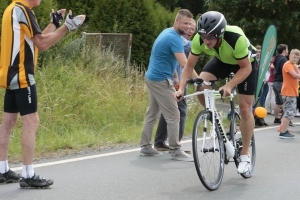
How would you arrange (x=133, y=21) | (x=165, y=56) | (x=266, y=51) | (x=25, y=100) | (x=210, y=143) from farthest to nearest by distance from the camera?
(x=133, y=21), (x=266, y=51), (x=165, y=56), (x=210, y=143), (x=25, y=100)

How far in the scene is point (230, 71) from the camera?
7.12 meters

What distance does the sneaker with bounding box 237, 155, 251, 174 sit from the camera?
6973 mm

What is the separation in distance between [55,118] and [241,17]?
39.5 ft

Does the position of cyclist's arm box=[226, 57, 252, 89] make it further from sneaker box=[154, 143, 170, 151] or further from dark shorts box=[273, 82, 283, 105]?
dark shorts box=[273, 82, 283, 105]

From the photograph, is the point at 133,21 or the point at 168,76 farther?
the point at 133,21

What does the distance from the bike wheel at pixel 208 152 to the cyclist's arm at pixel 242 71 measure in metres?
0.43

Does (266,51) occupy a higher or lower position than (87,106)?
higher

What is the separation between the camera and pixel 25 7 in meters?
6.11

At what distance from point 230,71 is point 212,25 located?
1011 mm

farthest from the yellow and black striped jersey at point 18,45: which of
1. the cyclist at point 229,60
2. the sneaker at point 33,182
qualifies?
the cyclist at point 229,60

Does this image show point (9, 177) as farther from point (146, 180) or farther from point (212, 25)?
point (212, 25)

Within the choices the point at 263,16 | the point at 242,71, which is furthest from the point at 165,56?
the point at 263,16

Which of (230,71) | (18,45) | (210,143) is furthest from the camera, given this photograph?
(230,71)

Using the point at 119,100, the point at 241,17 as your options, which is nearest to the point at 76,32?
the point at 119,100
